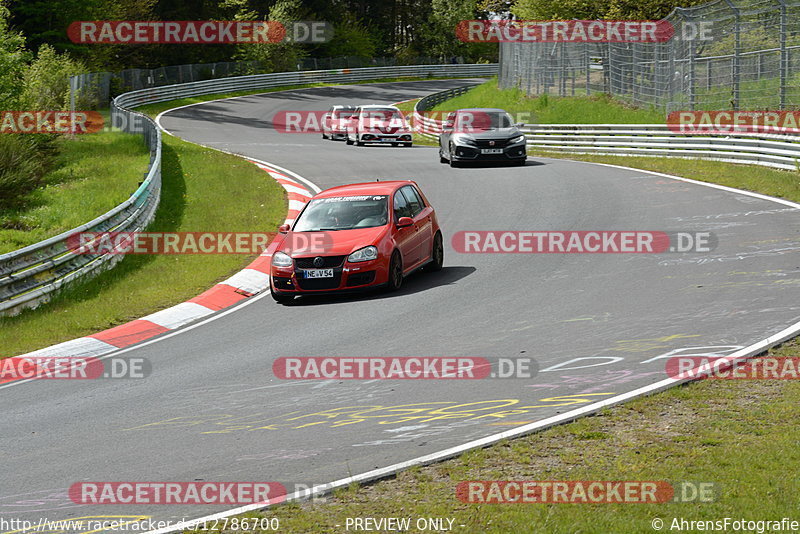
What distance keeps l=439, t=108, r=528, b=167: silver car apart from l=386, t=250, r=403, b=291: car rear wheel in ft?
43.8

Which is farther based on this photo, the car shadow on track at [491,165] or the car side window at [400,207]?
the car shadow on track at [491,165]

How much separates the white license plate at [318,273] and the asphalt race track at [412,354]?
39cm

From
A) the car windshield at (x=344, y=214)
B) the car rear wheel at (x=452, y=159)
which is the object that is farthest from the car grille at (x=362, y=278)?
the car rear wheel at (x=452, y=159)

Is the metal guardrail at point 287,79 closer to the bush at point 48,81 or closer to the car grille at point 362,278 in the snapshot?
the bush at point 48,81

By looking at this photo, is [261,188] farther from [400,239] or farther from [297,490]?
[297,490]

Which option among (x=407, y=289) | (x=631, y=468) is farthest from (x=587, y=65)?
(x=631, y=468)

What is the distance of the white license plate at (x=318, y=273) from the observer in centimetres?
1373

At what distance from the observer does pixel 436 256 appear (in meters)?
→ 15.2

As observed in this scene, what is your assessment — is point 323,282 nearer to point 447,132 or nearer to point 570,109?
point 447,132

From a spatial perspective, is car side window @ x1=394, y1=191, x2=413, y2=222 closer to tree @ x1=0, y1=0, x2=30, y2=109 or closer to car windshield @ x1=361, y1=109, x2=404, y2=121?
tree @ x1=0, y1=0, x2=30, y2=109

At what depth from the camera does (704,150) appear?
2556 centimetres

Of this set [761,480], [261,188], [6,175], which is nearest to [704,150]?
[261,188]

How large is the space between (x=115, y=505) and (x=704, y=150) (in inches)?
855

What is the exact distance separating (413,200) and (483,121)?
1244 centimetres
